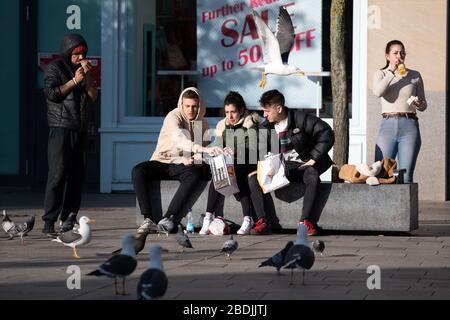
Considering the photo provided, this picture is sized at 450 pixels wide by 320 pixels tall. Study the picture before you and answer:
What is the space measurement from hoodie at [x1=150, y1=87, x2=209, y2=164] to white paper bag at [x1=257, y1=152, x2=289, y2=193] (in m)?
0.84

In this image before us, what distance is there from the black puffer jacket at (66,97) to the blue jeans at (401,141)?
3.26 meters

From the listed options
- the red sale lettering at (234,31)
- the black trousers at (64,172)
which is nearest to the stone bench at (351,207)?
the black trousers at (64,172)

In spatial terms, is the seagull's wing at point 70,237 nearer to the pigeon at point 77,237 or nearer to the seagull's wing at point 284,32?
the pigeon at point 77,237

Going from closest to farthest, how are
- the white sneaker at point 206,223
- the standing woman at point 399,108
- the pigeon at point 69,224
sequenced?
the pigeon at point 69,224
the white sneaker at point 206,223
the standing woman at point 399,108

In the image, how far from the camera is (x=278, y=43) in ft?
52.1

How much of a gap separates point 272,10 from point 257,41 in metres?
0.48

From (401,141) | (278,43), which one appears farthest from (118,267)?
(278,43)

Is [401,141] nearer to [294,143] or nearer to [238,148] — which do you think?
[294,143]

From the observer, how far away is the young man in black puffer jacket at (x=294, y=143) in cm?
1244

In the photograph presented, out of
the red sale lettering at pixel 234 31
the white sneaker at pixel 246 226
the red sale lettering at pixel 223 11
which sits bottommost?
the white sneaker at pixel 246 226

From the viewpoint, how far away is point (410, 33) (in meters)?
16.8

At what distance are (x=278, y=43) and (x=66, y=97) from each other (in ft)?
13.9

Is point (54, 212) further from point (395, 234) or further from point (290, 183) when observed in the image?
point (395, 234)
